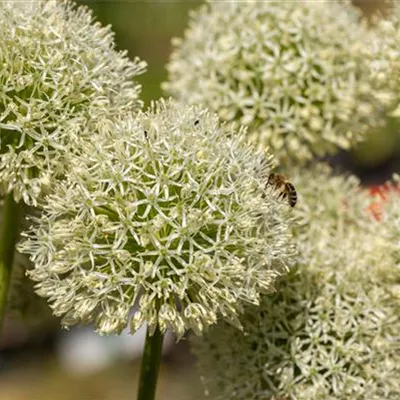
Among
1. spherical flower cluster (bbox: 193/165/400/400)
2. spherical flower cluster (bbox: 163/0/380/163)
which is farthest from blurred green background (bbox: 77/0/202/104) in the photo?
spherical flower cluster (bbox: 193/165/400/400)

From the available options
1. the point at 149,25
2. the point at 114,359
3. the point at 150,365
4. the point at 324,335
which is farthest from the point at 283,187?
the point at 114,359

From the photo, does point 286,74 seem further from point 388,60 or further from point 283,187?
point 283,187

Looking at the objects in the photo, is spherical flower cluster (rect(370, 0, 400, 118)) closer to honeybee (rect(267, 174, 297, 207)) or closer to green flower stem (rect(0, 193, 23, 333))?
honeybee (rect(267, 174, 297, 207))

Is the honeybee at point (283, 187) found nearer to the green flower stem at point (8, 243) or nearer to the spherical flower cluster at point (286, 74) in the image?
the spherical flower cluster at point (286, 74)

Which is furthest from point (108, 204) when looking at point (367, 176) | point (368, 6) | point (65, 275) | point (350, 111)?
point (368, 6)

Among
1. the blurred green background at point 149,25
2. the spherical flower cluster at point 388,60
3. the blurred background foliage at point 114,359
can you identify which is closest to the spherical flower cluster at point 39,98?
the spherical flower cluster at point 388,60
